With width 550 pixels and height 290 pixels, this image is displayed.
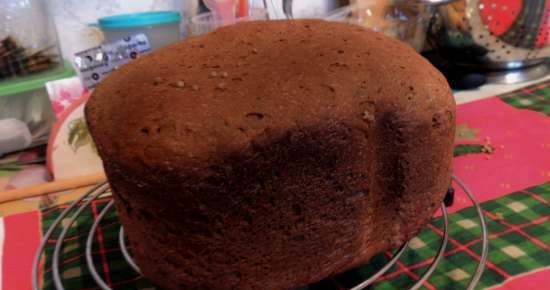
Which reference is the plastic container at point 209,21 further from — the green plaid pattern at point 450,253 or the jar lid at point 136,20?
the green plaid pattern at point 450,253

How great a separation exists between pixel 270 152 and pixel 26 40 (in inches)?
29.8

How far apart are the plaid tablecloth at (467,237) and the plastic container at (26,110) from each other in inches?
10.6

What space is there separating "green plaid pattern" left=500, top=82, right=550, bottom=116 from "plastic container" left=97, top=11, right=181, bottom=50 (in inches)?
28.6

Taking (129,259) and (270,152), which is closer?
(270,152)

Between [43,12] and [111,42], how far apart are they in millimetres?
161

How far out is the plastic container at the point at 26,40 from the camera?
92 centimetres

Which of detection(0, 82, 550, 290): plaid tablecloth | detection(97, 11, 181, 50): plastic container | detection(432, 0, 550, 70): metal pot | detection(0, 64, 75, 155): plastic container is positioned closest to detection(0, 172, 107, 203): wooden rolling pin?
detection(0, 82, 550, 290): plaid tablecloth

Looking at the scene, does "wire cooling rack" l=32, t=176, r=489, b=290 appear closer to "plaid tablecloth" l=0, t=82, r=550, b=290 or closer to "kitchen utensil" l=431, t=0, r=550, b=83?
"plaid tablecloth" l=0, t=82, r=550, b=290

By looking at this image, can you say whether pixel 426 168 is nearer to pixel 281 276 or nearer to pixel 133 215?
pixel 281 276

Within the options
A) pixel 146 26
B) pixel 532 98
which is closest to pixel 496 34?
pixel 532 98

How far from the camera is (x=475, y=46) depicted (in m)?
1.08

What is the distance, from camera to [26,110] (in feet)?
3.31

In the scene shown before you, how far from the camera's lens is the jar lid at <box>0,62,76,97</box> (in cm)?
90

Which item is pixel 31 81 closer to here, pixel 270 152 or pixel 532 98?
pixel 270 152
